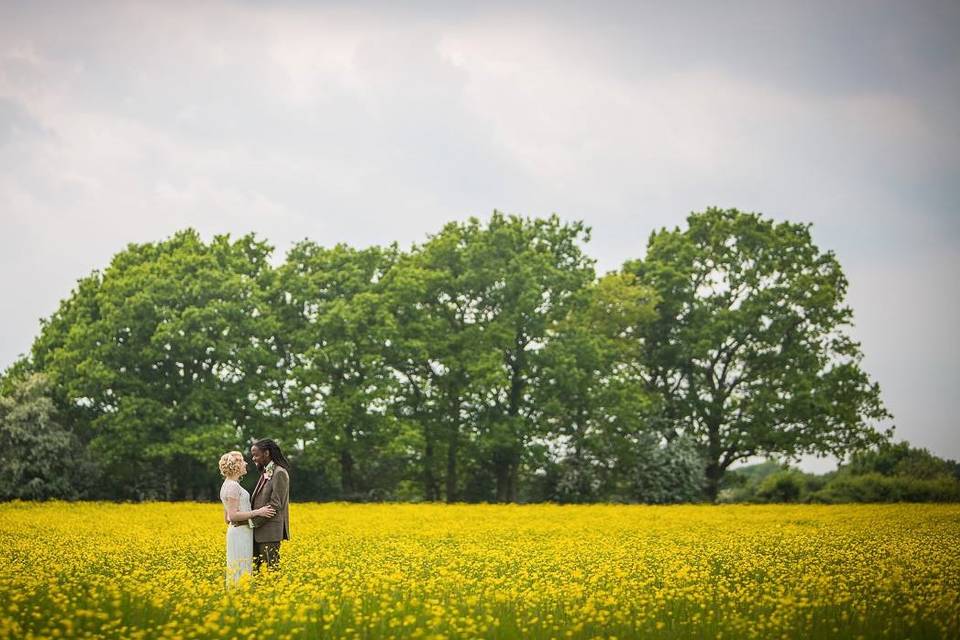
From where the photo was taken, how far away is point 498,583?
1165cm

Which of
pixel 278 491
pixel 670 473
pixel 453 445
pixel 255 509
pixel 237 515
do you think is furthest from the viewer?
pixel 453 445

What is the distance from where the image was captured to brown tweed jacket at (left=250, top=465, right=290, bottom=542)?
11219mm

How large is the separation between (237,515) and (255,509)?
42 centimetres

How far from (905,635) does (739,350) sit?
40.7 meters

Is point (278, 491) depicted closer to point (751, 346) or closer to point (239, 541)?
point (239, 541)

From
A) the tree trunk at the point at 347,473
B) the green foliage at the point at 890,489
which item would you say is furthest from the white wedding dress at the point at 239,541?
the green foliage at the point at 890,489

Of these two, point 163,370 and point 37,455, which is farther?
point 163,370

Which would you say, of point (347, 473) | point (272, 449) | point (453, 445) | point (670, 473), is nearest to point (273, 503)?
point (272, 449)

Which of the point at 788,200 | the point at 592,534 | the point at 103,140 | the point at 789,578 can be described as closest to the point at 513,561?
the point at 789,578

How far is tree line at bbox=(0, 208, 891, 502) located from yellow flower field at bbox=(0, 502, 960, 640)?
1885 cm

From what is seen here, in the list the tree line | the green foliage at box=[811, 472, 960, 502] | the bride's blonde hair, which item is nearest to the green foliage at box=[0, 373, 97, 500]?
the tree line

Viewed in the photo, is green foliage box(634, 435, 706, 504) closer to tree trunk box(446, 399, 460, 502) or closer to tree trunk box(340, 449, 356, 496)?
tree trunk box(446, 399, 460, 502)

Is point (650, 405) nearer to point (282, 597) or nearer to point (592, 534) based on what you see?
point (592, 534)

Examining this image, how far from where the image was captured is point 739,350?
4794cm
